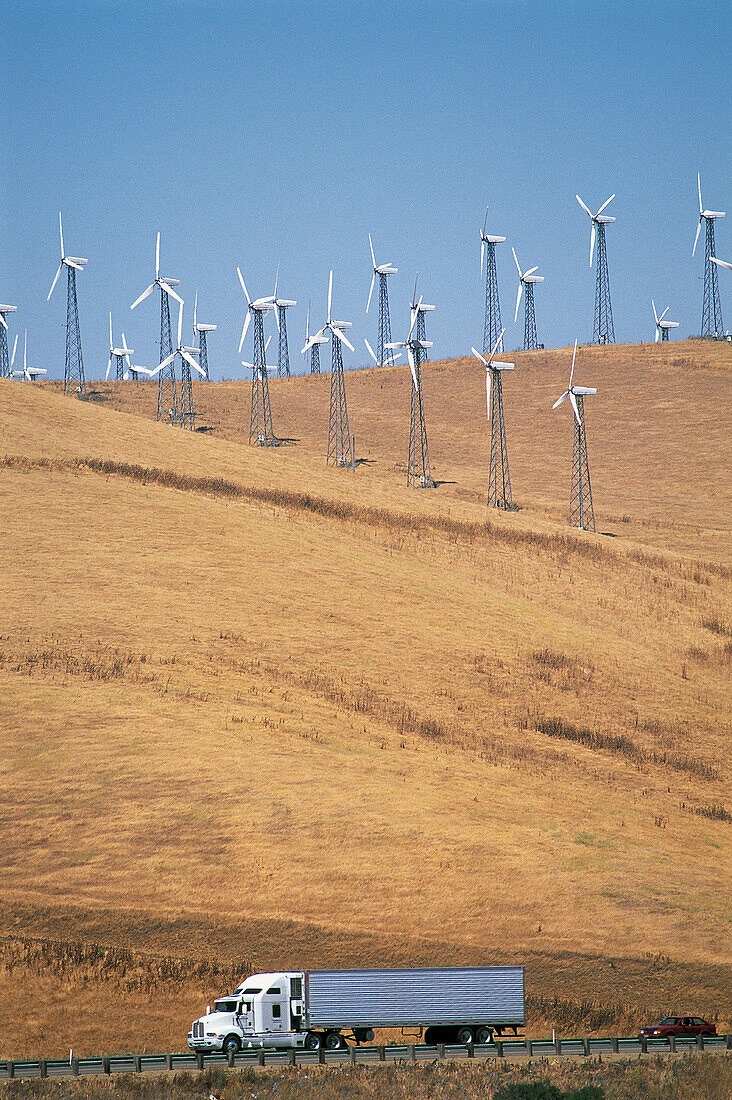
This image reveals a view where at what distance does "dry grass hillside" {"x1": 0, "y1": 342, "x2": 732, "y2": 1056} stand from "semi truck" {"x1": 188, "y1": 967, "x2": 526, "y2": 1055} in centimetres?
416

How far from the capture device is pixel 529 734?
47312 millimetres

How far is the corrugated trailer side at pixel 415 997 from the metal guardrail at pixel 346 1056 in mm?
638

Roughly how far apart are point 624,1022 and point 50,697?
23810mm

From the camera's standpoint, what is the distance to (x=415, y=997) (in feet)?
85.2

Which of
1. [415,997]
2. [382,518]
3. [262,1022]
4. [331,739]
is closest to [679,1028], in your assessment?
[415,997]

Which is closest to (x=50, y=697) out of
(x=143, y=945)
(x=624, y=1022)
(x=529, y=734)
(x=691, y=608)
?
(x=143, y=945)

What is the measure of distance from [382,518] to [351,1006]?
167ft

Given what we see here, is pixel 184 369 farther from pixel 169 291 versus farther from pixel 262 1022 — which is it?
pixel 262 1022

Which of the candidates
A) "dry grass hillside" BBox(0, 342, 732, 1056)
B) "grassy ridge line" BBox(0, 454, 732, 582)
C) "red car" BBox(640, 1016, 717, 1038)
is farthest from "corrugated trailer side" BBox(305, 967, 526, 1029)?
"grassy ridge line" BBox(0, 454, 732, 582)

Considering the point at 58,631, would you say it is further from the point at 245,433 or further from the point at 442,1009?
the point at 245,433

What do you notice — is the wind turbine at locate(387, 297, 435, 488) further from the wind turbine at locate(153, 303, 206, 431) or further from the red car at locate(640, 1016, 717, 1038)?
the red car at locate(640, 1016, 717, 1038)

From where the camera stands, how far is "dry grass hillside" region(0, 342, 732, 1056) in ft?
104

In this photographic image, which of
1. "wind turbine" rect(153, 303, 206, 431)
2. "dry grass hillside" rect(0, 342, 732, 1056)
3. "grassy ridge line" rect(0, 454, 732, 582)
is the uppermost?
"wind turbine" rect(153, 303, 206, 431)

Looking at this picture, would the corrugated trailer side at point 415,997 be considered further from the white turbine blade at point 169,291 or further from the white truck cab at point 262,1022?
the white turbine blade at point 169,291
